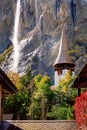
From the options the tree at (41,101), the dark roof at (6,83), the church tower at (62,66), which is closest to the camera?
the dark roof at (6,83)

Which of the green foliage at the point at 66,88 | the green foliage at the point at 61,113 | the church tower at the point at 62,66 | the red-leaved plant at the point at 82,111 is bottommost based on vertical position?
the red-leaved plant at the point at 82,111

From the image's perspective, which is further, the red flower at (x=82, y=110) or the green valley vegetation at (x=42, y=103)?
the green valley vegetation at (x=42, y=103)

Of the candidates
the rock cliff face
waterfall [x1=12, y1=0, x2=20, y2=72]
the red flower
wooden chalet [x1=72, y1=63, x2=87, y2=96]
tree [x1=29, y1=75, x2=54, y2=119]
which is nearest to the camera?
the red flower

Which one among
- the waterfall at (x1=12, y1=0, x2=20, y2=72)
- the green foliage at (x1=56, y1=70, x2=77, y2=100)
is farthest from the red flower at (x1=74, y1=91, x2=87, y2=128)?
the waterfall at (x1=12, y1=0, x2=20, y2=72)

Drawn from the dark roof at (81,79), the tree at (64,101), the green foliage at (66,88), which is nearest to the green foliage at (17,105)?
the tree at (64,101)

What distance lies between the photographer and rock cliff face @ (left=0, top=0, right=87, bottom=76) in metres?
57.1

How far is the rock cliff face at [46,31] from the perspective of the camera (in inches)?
2248

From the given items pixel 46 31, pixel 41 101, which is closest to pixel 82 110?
pixel 41 101

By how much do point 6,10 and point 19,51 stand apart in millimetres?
11398

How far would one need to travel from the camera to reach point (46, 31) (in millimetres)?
60000

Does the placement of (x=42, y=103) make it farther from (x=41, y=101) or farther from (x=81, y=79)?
(x=81, y=79)

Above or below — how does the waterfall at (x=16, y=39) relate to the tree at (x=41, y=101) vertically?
above

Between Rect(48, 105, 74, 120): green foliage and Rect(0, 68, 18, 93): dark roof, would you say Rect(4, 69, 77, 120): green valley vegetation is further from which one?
Rect(0, 68, 18, 93): dark roof

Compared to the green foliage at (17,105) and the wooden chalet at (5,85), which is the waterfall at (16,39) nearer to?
the green foliage at (17,105)
